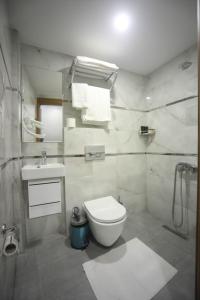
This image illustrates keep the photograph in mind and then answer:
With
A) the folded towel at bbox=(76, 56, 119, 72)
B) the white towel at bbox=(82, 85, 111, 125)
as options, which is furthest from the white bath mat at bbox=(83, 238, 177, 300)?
the folded towel at bbox=(76, 56, 119, 72)

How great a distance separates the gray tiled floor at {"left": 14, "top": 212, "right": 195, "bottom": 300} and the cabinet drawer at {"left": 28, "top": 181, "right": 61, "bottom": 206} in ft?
1.85

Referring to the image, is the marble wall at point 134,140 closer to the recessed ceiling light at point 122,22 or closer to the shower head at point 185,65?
the shower head at point 185,65

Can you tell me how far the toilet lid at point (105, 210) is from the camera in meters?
1.34

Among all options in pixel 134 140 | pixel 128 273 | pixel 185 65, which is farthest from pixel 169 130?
pixel 128 273

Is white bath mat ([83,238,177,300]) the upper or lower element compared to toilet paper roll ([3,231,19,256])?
lower

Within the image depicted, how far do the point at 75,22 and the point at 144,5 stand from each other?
649 mm

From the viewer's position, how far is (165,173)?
2004 millimetres

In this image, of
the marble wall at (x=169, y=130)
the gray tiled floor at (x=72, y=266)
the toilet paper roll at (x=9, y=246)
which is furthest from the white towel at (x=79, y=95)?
the gray tiled floor at (x=72, y=266)

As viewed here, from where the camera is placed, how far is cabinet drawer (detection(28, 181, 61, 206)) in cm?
138

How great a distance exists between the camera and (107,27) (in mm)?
1374

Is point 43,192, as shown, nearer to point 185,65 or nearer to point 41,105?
point 41,105

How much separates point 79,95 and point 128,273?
76.5 inches

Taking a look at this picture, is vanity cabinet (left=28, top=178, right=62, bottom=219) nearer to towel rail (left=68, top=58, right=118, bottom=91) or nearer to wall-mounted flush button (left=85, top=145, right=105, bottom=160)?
wall-mounted flush button (left=85, top=145, right=105, bottom=160)

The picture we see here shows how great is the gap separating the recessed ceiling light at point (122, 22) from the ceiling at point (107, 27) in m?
0.03
